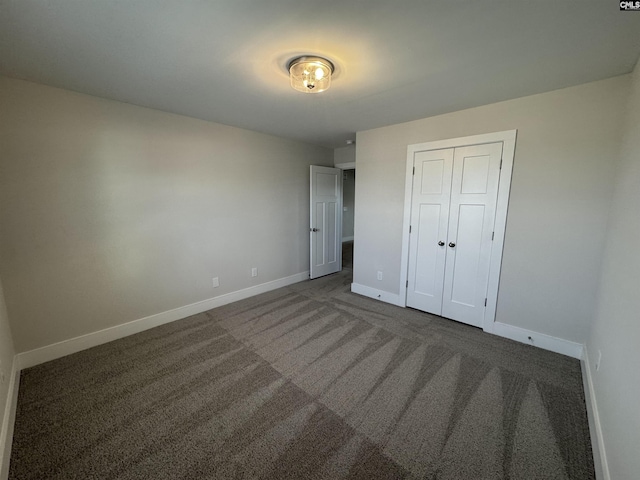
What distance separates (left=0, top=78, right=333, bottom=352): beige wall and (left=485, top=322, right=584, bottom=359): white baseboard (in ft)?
10.5

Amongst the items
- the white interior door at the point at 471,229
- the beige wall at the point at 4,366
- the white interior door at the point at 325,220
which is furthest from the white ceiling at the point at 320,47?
the white interior door at the point at 325,220

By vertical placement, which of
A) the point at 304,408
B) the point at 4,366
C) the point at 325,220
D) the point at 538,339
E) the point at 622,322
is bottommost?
the point at 304,408

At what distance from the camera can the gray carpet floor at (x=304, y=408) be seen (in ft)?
4.53

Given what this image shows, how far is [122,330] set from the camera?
2639mm

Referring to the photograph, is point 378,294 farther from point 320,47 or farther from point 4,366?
point 4,366

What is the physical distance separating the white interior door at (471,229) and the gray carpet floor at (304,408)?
0.33 meters

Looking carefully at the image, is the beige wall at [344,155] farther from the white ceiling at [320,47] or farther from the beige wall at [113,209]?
the white ceiling at [320,47]

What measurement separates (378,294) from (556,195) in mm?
2224

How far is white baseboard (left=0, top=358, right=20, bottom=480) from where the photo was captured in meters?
1.32

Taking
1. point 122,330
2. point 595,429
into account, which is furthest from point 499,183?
point 122,330

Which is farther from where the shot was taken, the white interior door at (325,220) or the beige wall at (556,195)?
the white interior door at (325,220)

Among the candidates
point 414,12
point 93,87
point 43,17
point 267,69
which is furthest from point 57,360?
point 414,12

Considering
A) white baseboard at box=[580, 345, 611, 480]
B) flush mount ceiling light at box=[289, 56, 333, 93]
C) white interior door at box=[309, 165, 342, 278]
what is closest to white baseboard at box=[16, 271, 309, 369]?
white interior door at box=[309, 165, 342, 278]

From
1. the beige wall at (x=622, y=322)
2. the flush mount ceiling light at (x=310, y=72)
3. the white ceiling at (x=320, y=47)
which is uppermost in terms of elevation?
the white ceiling at (x=320, y=47)
